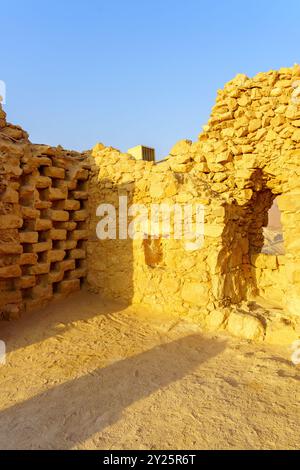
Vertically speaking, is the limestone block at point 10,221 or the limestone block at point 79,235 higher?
the limestone block at point 10,221

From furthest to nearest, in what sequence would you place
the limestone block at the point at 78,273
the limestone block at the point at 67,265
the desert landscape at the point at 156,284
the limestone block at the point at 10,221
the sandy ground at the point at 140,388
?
the limestone block at the point at 78,273
the limestone block at the point at 67,265
the limestone block at the point at 10,221
the desert landscape at the point at 156,284
the sandy ground at the point at 140,388

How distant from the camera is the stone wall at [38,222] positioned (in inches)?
168

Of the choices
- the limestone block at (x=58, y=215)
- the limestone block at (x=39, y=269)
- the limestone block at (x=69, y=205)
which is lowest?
the limestone block at (x=39, y=269)

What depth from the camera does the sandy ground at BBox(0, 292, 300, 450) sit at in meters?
2.19

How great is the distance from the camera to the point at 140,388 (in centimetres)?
284

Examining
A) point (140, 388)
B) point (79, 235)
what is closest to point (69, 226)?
point (79, 235)

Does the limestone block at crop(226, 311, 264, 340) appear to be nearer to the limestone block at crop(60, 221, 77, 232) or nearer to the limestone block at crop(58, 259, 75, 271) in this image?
the limestone block at crop(58, 259, 75, 271)

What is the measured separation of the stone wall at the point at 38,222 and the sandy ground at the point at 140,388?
1.71 feet

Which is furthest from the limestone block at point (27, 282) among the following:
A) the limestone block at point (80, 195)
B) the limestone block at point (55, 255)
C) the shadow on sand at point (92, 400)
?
the shadow on sand at point (92, 400)

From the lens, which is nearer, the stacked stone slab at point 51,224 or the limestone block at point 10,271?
the limestone block at point 10,271

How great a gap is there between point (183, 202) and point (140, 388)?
8.90 feet

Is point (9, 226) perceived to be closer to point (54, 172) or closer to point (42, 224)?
point (42, 224)

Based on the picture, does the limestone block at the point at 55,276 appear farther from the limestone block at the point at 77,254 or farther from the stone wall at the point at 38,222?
the limestone block at the point at 77,254

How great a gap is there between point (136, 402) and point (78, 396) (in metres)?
0.52
